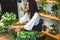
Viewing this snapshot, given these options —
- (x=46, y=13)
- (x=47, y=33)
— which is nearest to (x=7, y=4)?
(x=46, y=13)

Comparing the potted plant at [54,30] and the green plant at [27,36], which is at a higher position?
the green plant at [27,36]

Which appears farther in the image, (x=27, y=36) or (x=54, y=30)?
(x=54, y=30)

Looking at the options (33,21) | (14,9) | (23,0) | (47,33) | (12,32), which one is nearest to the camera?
(12,32)

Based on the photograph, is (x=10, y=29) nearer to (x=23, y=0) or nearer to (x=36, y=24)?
(x=36, y=24)

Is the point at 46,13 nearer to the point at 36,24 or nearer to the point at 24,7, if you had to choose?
the point at 36,24

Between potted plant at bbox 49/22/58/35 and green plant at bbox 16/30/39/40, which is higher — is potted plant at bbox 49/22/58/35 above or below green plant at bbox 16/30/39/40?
below

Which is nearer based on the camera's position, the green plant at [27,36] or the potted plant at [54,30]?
the green plant at [27,36]

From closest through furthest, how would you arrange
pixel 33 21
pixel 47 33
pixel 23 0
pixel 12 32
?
pixel 12 32, pixel 33 21, pixel 47 33, pixel 23 0

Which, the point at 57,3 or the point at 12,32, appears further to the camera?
the point at 57,3

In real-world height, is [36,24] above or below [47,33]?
above

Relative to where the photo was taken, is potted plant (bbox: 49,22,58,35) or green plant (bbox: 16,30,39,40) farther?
potted plant (bbox: 49,22,58,35)

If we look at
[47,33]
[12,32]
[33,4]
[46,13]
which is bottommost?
[47,33]

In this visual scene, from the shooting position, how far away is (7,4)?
3088 mm

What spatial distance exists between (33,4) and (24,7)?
784mm
